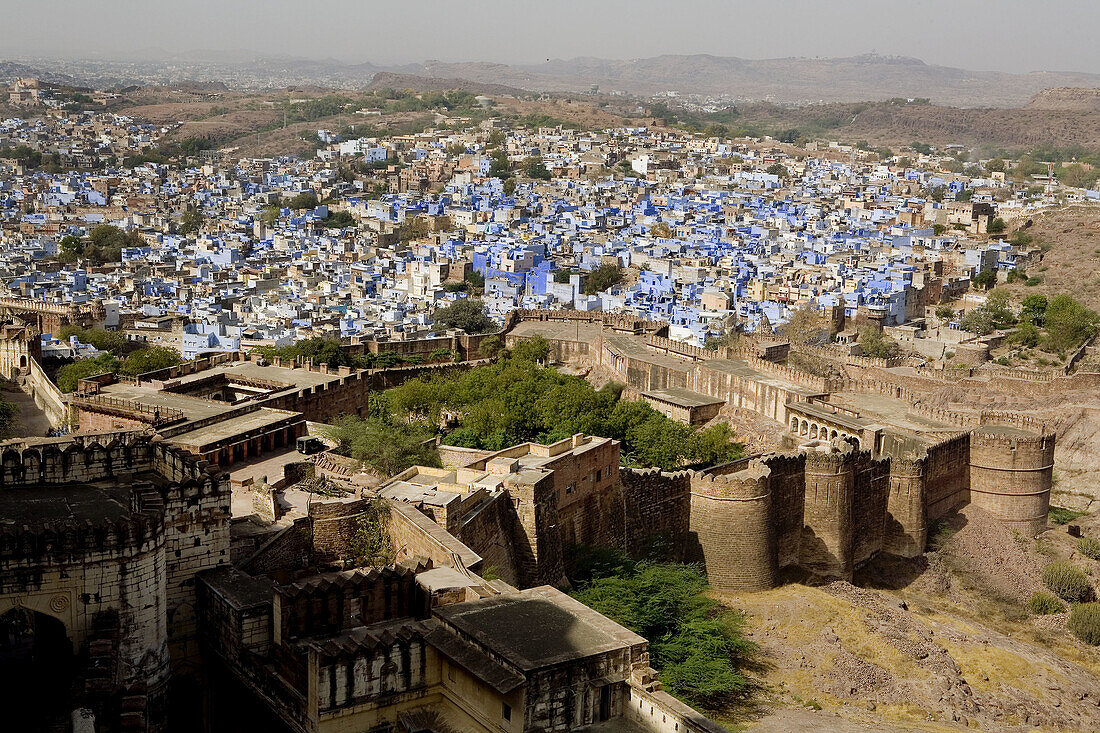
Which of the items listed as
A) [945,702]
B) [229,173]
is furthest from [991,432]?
[229,173]

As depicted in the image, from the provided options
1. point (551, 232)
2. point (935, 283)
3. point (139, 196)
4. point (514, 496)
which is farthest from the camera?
point (139, 196)

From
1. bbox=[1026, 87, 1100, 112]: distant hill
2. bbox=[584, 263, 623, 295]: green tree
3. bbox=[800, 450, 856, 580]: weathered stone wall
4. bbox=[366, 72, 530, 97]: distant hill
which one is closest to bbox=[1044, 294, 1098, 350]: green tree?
bbox=[584, 263, 623, 295]: green tree

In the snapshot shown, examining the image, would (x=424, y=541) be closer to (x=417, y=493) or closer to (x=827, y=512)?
(x=417, y=493)

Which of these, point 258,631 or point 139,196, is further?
point 139,196

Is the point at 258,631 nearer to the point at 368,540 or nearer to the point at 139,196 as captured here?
the point at 368,540

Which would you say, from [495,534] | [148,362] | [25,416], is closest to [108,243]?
[148,362]

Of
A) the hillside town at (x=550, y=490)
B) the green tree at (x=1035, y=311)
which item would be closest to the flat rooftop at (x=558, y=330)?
the hillside town at (x=550, y=490)
